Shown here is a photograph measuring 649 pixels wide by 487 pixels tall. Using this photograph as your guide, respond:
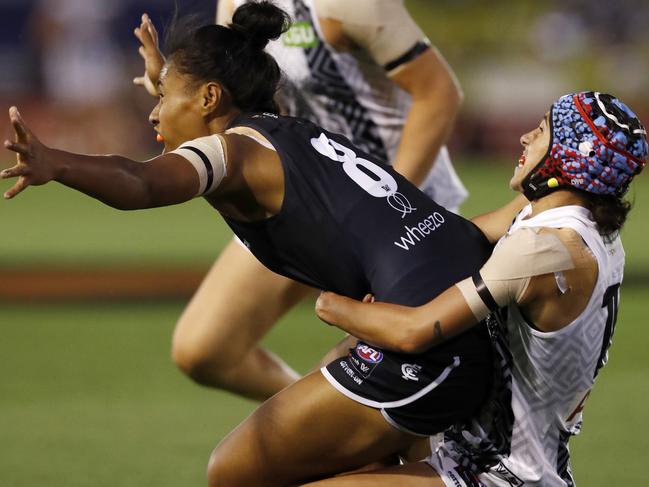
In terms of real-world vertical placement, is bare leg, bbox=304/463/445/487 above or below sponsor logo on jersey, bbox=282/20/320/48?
below

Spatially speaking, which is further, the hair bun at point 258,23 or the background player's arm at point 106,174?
the hair bun at point 258,23

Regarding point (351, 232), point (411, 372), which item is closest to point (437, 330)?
point (411, 372)

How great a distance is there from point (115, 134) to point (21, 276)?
9465mm

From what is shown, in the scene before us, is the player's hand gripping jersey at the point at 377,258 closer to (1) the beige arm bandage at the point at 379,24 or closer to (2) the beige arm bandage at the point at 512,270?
(2) the beige arm bandage at the point at 512,270

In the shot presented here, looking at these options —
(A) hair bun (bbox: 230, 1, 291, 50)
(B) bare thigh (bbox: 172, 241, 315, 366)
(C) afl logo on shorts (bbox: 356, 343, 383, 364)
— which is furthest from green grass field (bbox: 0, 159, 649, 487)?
(A) hair bun (bbox: 230, 1, 291, 50)

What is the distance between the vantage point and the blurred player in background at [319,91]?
530cm

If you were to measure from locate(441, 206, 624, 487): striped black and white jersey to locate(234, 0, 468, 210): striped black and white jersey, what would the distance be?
1913 millimetres

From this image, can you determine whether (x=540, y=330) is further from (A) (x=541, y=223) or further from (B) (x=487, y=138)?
(B) (x=487, y=138)

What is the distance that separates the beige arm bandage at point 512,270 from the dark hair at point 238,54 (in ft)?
3.31

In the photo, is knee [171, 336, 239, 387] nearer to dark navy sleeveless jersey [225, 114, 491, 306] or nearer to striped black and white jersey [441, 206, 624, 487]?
dark navy sleeveless jersey [225, 114, 491, 306]

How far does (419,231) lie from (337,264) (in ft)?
0.90

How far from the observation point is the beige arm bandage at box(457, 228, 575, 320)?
348 centimetres

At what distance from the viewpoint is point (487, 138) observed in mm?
22453

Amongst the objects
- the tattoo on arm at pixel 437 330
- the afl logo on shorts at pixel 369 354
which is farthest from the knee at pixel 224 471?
the tattoo on arm at pixel 437 330
